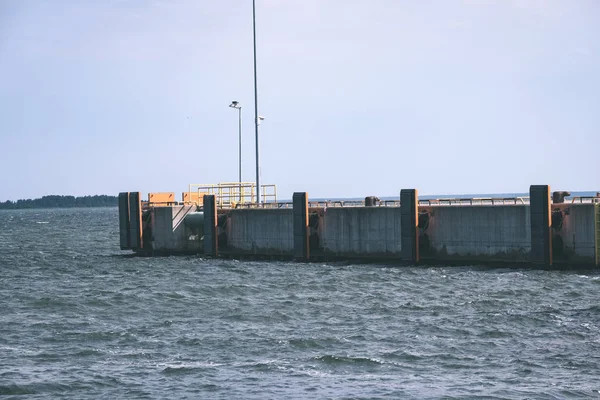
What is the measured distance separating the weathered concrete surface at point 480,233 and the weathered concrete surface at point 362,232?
1.77 meters

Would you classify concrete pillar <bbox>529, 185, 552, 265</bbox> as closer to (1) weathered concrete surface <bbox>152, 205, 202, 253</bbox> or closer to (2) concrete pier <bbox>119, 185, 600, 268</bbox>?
(2) concrete pier <bbox>119, 185, 600, 268</bbox>

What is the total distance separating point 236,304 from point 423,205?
13203mm

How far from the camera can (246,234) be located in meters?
47.8

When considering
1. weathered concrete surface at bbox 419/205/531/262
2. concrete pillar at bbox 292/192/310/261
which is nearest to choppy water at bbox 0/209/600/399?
weathered concrete surface at bbox 419/205/531/262

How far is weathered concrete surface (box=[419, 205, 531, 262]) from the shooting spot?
36688mm

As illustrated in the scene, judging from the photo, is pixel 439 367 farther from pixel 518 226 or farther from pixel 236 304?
pixel 518 226

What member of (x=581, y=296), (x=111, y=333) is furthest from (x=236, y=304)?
(x=581, y=296)

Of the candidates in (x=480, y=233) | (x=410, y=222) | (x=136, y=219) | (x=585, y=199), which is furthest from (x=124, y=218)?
(x=585, y=199)

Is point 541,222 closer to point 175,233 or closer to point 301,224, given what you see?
point 301,224

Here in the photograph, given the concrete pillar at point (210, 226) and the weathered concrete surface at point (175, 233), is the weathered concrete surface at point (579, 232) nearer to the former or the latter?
the concrete pillar at point (210, 226)

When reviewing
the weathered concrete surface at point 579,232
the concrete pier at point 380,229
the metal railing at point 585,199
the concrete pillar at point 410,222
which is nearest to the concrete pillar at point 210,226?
the concrete pier at point 380,229

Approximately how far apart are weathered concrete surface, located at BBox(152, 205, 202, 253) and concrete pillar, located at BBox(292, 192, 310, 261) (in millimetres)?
8707

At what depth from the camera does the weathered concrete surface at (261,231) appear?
45656 millimetres

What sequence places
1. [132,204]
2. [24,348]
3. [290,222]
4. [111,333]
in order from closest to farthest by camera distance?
[24,348] < [111,333] < [290,222] < [132,204]
